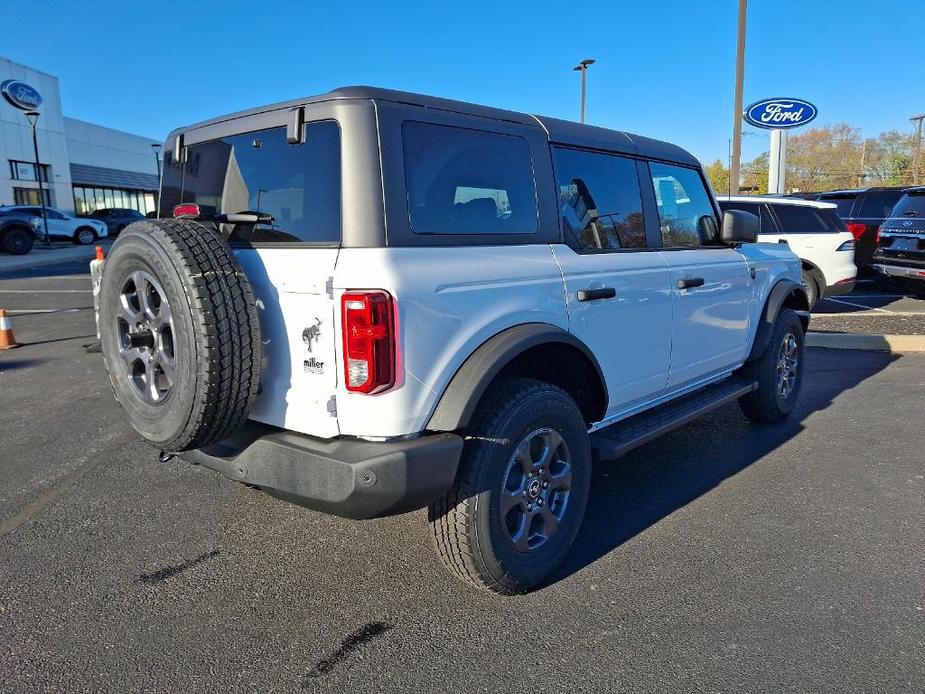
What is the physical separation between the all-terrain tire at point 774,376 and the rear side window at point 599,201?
1793 millimetres

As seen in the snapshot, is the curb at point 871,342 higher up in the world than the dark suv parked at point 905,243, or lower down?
lower down

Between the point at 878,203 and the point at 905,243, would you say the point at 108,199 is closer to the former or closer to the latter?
the point at 878,203

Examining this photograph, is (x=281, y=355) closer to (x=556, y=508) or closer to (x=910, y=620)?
(x=556, y=508)

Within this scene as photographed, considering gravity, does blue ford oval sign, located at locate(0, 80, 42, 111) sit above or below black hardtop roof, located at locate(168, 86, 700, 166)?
above

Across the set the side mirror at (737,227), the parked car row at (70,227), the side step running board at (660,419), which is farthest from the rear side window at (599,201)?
the parked car row at (70,227)

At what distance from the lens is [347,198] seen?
242cm

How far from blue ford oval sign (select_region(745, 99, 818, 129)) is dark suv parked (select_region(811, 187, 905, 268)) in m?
3.59

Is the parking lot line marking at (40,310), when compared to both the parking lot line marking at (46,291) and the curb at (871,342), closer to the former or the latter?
the parking lot line marking at (46,291)

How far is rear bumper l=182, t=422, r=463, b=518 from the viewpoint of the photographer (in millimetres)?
2316

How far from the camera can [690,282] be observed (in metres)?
3.82

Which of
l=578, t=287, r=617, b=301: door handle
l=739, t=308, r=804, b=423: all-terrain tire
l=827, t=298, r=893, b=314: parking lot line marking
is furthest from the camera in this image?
l=827, t=298, r=893, b=314: parking lot line marking

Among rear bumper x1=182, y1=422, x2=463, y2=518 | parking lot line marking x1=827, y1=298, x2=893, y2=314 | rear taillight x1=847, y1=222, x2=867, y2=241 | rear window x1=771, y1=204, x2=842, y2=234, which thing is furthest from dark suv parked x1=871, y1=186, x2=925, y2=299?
rear bumper x1=182, y1=422, x2=463, y2=518

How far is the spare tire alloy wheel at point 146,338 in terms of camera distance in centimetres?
255

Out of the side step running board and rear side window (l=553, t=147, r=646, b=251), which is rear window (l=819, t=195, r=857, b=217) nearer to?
the side step running board
